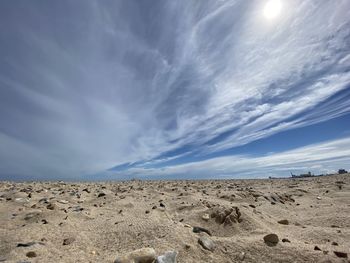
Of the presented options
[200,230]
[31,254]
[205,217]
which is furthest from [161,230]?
[31,254]

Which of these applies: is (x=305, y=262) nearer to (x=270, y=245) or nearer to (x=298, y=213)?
(x=270, y=245)

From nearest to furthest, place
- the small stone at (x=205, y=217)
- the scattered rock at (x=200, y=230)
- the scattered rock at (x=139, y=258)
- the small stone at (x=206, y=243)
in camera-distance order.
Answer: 1. the scattered rock at (x=139, y=258)
2. the small stone at (x=206, y=243)
3. the scattered rock at (x=200, y=230)
4. the small stone at (x=205, y=217)

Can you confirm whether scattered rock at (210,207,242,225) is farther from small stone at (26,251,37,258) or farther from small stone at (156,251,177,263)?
small stone at (26,251,37,258)

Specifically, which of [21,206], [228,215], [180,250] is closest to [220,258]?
[180,250]

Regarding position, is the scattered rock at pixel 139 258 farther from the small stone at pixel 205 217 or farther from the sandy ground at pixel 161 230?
the small stone at pixel 205 217

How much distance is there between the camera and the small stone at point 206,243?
4180mm

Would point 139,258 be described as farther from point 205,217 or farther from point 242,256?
point 205,217

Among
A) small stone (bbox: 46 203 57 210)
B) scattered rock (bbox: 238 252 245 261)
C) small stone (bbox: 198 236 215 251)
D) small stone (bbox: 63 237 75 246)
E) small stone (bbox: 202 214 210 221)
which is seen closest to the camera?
scattered rock (bbox: 238 252 245 261)

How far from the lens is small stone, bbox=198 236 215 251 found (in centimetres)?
418

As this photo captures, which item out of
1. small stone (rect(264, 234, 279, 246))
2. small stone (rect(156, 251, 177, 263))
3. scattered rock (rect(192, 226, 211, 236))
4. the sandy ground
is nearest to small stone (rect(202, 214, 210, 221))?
the sandy ground

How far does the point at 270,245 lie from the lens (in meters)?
4.27

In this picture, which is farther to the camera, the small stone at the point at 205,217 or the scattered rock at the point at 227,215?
the small stone at the point at 205,217

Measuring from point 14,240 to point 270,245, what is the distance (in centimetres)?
412

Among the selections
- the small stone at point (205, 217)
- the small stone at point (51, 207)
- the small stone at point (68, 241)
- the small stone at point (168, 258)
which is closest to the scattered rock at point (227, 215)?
the small stone at point (205, 217)
